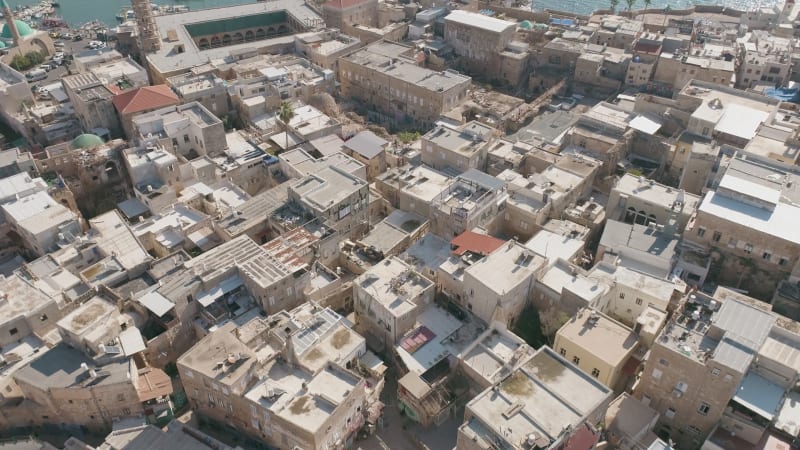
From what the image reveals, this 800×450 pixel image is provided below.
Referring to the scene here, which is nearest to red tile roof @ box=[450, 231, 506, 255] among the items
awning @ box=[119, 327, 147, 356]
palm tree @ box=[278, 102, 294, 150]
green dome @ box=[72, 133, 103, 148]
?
awning @ box=[119, 327, 147, 356]

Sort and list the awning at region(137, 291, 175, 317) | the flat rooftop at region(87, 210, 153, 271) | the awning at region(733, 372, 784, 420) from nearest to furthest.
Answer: the awning at region(733, 372, 784, 420)
the awning at region(137, 291, 175, 317)
the flat rooftop at region(87, 210, 153, 271)

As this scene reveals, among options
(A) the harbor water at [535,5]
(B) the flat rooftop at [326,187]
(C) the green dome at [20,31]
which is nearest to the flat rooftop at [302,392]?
(B) the flat rooftop at [326,187]

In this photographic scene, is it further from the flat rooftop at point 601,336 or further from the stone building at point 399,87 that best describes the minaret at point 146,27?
the flat rooftop at point 601,336

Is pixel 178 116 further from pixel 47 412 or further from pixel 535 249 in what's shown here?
pixel 535 249

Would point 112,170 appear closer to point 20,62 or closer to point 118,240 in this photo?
point 118,240

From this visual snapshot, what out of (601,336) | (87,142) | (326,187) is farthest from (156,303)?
(601,336)

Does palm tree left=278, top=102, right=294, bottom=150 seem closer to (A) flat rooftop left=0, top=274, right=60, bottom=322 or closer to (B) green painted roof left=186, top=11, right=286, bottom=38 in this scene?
(A) flat rooftop left=0, top=274, right=60, bottom=322

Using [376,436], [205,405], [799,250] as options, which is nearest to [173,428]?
[205,405]
